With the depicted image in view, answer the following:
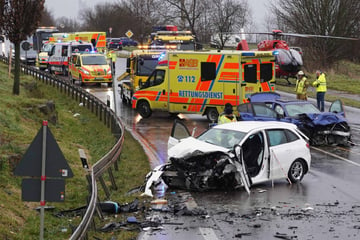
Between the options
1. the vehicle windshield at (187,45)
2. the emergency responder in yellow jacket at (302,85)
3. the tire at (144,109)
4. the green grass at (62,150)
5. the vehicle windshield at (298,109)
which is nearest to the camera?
the green grass at (62,150)

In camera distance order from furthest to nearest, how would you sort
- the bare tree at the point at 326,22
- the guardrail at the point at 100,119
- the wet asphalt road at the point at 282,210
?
the bare tree at the point at 326,22, the wet asphalt road at the point at 282,210, the guardrail at the point at 100,119

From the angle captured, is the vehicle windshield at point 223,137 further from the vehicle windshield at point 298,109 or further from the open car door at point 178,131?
the vehicle windshield at point 298,109

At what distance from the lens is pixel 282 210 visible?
12.8m

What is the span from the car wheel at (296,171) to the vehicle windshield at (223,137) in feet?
5.18

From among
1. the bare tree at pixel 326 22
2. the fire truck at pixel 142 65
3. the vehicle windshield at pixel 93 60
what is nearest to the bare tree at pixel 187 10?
the bare tree at pixel 326 22

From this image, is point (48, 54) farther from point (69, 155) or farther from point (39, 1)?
point (69, 155)

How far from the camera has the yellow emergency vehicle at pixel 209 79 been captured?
83.8ft

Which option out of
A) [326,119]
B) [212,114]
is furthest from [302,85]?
[326,119]

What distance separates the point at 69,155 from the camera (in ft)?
61.2

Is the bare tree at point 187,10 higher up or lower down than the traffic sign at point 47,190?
higher up

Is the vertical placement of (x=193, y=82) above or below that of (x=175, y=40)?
below

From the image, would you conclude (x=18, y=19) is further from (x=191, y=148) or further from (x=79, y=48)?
(x=79, y=48)

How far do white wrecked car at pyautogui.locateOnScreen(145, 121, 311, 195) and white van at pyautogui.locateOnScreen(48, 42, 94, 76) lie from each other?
29.7m

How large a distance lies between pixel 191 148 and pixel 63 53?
32.1 m
